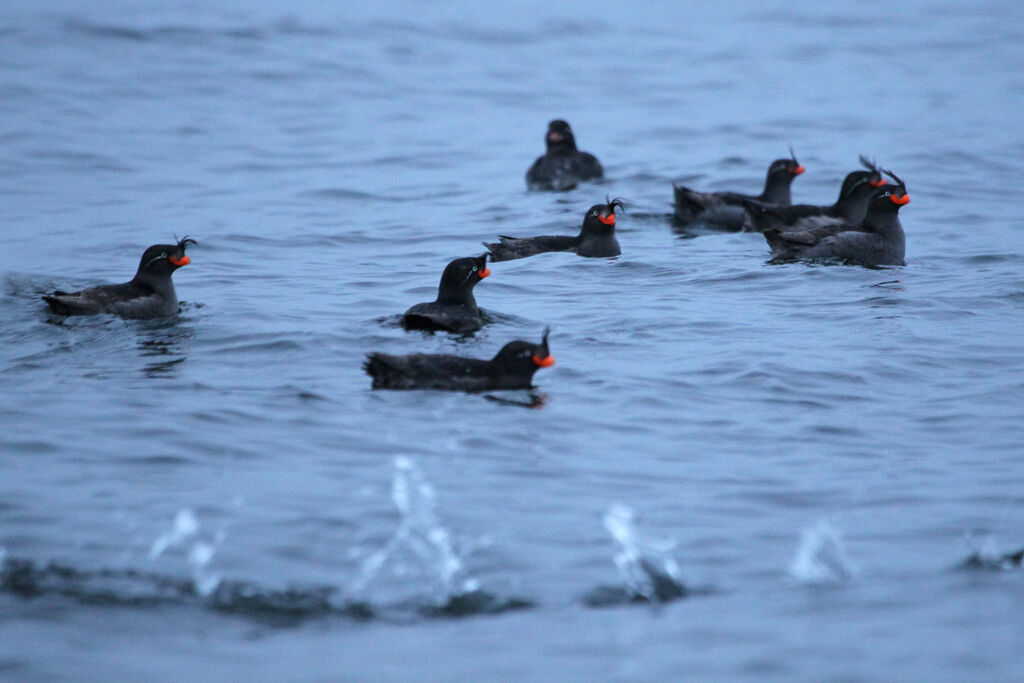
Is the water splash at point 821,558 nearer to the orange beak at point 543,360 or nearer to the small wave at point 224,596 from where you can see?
the small wave at point 224,596

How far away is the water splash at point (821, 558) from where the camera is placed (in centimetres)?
678

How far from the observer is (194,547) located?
7.00 meters

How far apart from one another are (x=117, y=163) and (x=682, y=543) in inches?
612

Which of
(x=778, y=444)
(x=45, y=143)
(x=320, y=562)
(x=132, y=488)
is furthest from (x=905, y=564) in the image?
(x=45, y=143)

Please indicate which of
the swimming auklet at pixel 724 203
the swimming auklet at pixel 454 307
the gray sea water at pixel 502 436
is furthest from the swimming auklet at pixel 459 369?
the swimming auklet at pixel 724 203

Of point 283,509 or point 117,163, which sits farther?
point 117,163

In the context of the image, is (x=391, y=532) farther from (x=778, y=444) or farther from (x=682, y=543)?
(x=778, y=444)

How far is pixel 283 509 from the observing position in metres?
7.47

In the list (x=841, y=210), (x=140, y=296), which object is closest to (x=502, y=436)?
(x=140, y=296)

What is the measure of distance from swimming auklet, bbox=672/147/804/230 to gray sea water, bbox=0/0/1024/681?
560mm

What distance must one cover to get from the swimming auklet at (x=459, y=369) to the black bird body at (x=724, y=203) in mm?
7296

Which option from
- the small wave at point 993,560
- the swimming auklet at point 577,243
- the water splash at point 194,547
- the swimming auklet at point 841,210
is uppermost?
the swimming auklet at point 841,210

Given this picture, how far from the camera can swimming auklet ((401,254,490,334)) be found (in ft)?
36.5

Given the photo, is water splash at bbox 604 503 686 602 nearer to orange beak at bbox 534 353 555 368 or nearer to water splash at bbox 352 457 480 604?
water splash at bbox 352 457 480 604
